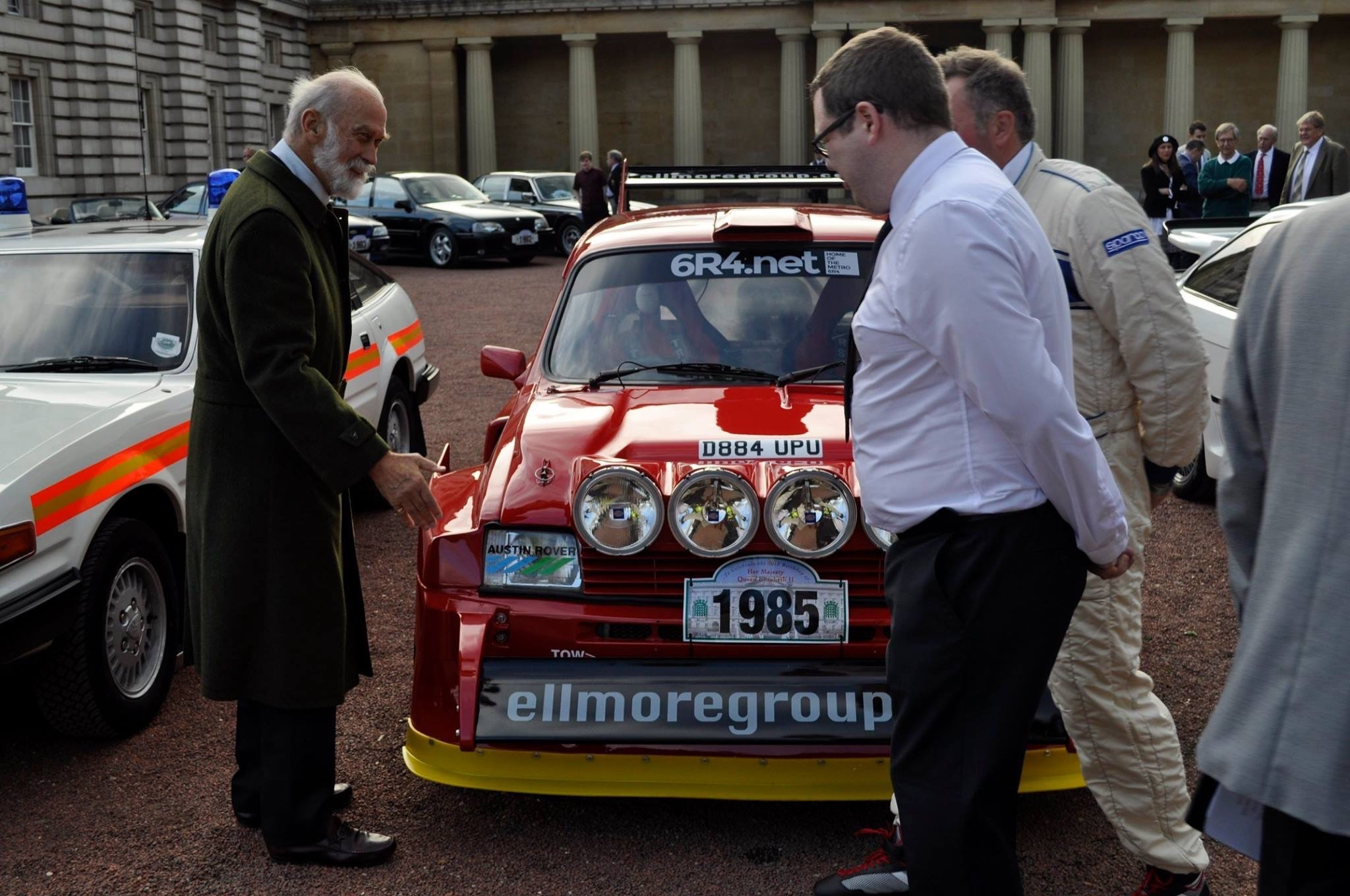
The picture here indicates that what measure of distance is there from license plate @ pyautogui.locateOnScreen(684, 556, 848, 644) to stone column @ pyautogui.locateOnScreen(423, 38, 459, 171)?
156ft

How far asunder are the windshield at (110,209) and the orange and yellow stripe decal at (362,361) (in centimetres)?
1723

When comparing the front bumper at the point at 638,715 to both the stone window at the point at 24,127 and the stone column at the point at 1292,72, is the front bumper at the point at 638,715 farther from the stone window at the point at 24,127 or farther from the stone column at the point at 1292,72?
the stone column at the point at 1292,72

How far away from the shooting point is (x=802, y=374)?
4527 millimetres

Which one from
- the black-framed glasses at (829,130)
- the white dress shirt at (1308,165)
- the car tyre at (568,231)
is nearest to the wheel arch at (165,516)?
the black-framed glasses at (829,130)

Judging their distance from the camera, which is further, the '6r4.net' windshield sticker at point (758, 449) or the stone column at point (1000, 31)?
the stone column at point (1000, 31)

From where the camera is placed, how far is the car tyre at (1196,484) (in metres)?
7.75

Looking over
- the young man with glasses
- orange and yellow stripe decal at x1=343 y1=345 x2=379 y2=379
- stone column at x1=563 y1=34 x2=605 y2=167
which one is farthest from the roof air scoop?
stone column at x1=563 y1=34 x2=605 y2=167

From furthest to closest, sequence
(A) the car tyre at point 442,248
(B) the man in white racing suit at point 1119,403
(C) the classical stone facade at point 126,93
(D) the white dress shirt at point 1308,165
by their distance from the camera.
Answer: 1. (C) the classical stone facade at point 126,93
2. (A) the car tyre at point 442,248
3. (D) the white dress shirt at point 1308,165
4. (B) the man in white racing suit at point 1119,403

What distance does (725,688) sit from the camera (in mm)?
3596

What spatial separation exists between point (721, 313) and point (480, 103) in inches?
1816

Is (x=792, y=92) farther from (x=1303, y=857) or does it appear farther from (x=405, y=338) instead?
(x=1303, y=857)

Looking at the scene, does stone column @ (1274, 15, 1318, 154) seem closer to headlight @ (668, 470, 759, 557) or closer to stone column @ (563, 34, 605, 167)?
stone column @ (563, 34, 605, 167)

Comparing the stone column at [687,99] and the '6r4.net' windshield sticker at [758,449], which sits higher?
the stone column at [687,99]

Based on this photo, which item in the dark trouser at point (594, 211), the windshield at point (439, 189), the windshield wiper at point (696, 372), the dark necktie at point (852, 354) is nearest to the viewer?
the dark necktie at point (852, 354)
